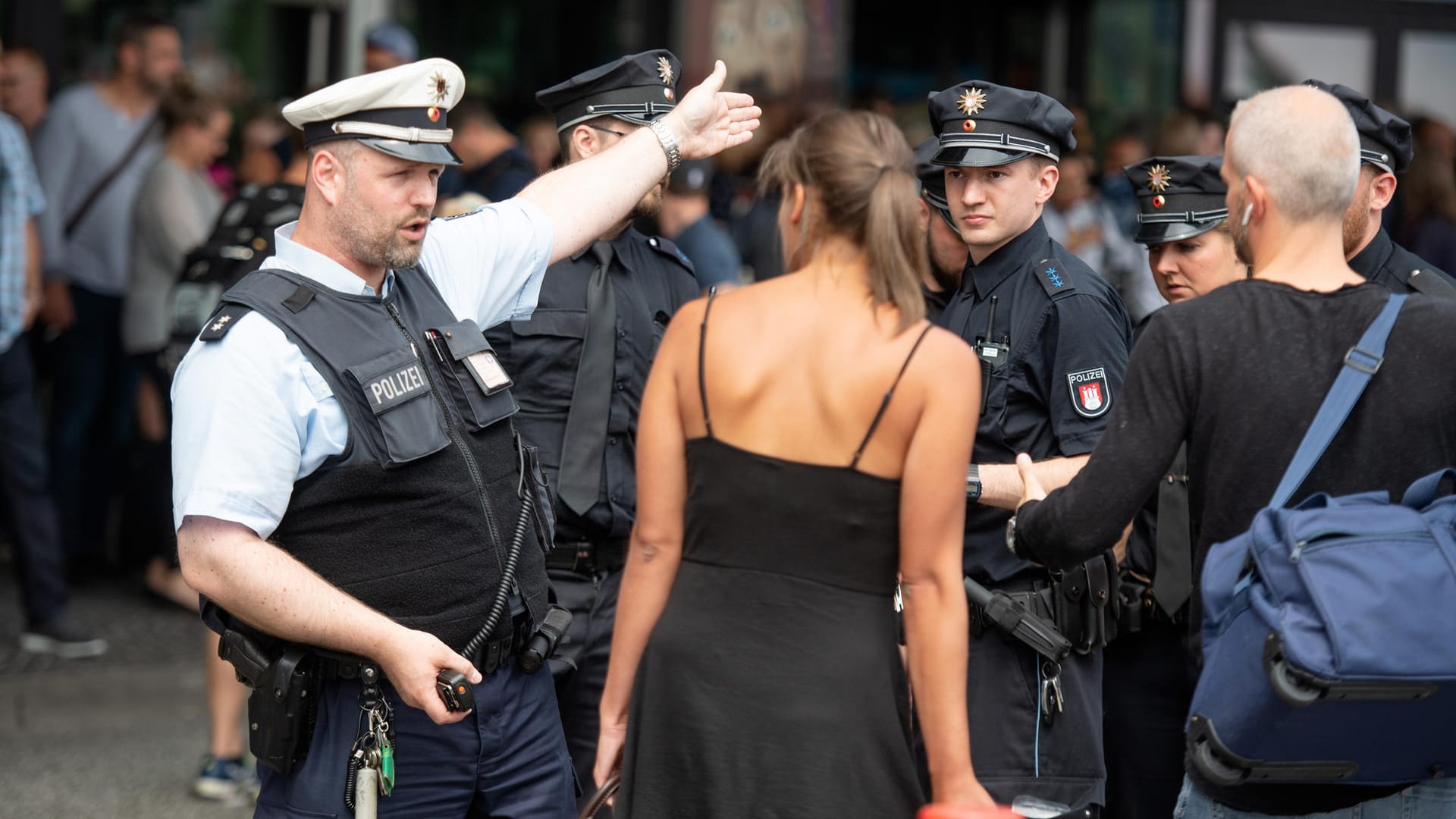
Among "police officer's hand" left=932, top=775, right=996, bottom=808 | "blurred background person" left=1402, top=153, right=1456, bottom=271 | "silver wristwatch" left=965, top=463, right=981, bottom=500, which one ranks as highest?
"silver wristwatch" left=965, top=463, right=981, bottom=500

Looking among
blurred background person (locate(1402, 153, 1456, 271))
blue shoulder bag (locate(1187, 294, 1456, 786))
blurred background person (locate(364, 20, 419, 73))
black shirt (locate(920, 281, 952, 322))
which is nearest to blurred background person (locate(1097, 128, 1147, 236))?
blurred background person (locate(1402, 153, 1456, 271))

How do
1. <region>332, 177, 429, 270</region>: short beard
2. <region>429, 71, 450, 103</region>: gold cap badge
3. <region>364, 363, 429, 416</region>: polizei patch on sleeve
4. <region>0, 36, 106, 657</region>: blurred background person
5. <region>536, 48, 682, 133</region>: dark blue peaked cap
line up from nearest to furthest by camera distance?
<region>364, 363, 429, 416</region>: polizei patch on sleeve < <region>332, 177, 429, 270</region>: short beard < <region>429, 71, 450, 103</region>: gold cap badge < <region>536, 48, 682, 133</region>: dark blue peaked cap < <region>0, 36, 106, 657</region>: blurred background person

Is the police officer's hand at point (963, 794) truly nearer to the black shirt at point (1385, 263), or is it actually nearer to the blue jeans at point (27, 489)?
the black shirt at point (1385, 263)

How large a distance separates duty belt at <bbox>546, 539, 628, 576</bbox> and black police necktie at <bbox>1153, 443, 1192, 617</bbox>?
133 cm

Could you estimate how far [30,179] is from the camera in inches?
A: 257

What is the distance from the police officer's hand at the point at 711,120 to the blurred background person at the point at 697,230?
3.28 m

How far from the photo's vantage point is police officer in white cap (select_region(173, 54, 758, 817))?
296 cm

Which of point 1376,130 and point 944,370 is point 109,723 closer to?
point 944,370

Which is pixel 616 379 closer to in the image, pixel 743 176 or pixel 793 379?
pixel 793 379

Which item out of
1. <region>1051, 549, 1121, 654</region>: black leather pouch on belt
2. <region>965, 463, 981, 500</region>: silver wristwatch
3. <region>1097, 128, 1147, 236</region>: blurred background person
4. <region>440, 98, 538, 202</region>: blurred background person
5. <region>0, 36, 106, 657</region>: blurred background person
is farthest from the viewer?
<region>1097, 128, 1147, 236</region>: blurred background person

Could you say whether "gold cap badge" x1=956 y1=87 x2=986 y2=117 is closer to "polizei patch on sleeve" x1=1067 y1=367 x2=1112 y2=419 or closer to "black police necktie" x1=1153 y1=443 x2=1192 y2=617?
"polizei patch on sleeve" x1=1067 y1=367 x2=1112 y2=419

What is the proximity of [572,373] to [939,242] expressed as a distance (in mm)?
1012

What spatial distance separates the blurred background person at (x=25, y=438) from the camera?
634 cm

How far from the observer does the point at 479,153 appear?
24.6 ft
